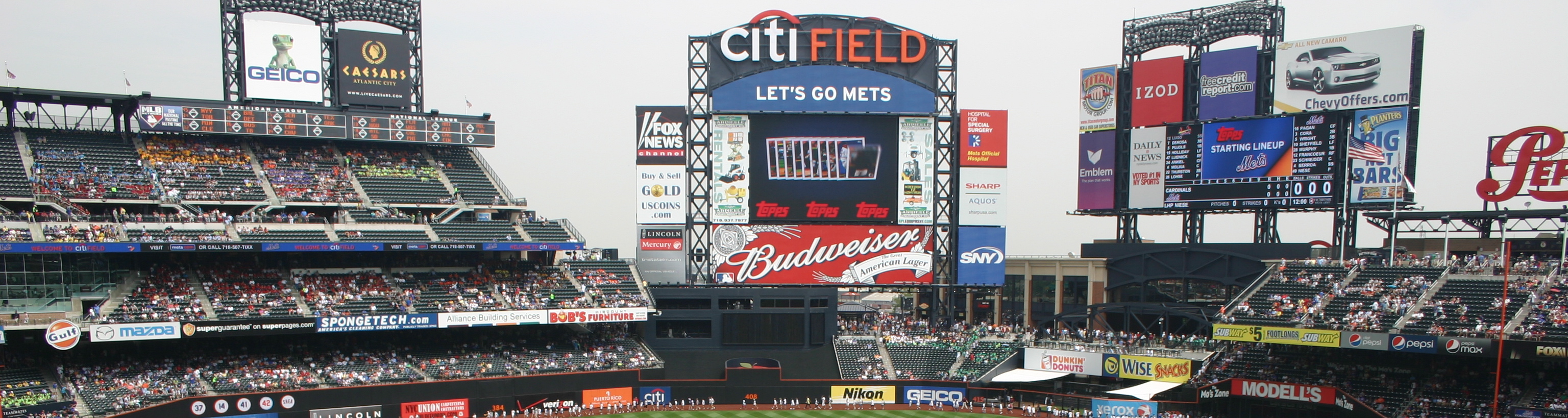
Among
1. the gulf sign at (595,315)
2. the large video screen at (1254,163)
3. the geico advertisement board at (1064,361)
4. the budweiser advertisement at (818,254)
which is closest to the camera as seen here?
the gulf sign at (595,315)

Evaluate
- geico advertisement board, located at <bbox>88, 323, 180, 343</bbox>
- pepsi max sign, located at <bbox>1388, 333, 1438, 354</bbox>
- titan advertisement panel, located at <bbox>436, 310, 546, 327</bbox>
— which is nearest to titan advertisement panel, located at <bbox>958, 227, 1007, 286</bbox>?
pepsi max sign, located at <bbox>1388, 333, 1438, 354</bbox>

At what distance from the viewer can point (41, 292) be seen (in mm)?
36719

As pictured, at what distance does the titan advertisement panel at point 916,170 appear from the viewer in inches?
1907

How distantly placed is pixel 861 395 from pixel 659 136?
13811 millimetres

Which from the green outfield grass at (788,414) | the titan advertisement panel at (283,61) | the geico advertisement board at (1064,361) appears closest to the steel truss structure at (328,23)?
the titan advertisement panel at (283,61)

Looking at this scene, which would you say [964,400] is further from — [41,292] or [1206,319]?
[41,292]

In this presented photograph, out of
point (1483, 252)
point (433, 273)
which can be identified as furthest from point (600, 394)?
point (1483, 252)

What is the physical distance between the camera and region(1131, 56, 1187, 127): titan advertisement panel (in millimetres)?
49438

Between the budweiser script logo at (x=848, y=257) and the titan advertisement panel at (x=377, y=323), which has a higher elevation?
the budweiser script logo at (x=848, y=257)

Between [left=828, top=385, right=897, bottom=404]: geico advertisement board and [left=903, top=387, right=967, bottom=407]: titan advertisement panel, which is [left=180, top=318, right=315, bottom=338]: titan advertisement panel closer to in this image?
[left=828, top=385, right=897, bottom=404]: geico advertisement board

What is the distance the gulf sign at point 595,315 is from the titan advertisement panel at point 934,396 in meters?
11.2

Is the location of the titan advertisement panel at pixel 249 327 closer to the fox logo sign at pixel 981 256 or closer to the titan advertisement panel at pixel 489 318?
the titan advertisement panel at pixel 489 318

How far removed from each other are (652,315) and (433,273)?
8982mm

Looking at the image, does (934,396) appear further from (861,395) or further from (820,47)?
(820,47)
